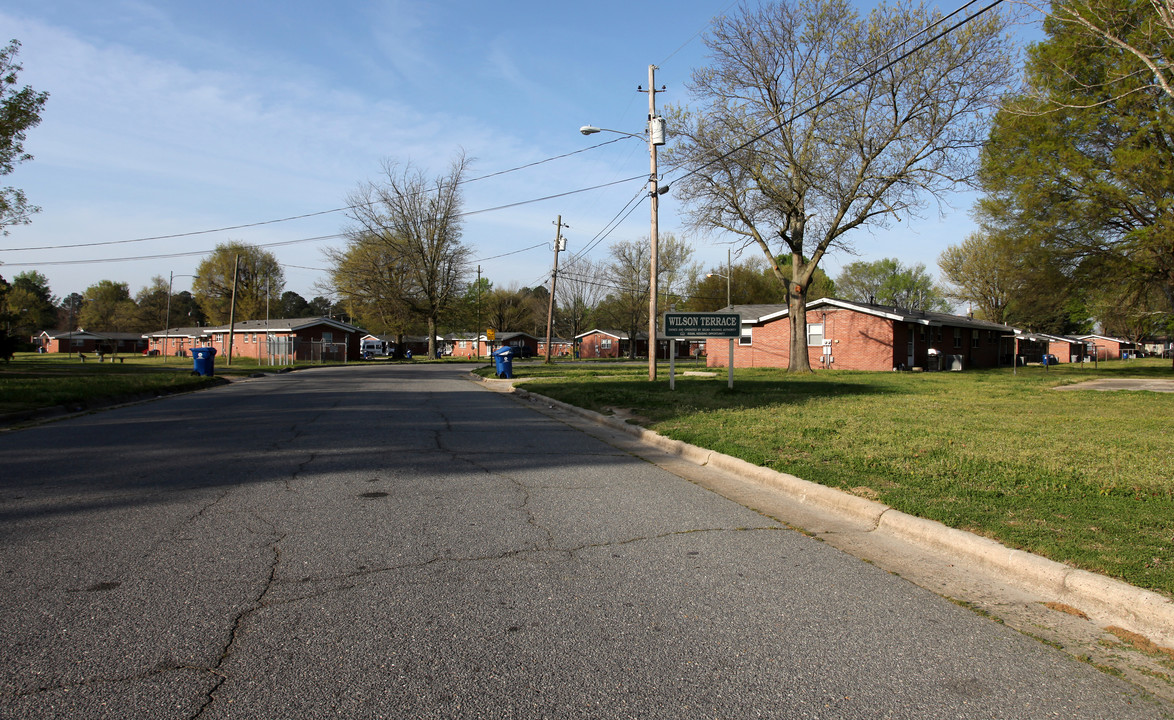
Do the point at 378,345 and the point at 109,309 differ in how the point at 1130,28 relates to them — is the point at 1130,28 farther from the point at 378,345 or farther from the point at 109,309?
the point at 109,309

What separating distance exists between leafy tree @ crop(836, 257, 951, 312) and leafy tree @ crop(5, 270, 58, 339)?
88628mm

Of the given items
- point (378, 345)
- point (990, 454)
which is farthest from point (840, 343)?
point (378, 345)

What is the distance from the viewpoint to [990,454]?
790 cm

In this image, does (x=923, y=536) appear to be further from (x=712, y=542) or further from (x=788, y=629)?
(x=788, y=629)

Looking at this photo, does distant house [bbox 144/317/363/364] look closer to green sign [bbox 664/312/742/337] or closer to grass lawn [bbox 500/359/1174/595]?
green sign [bbox 664/312/742/337]

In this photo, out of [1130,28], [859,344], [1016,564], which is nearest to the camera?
[1016,564]

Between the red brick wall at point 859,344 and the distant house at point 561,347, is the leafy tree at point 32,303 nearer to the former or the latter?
the distant house at point 561,347

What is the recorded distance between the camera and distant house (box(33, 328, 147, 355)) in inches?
3189

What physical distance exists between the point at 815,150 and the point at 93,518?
2590 cm

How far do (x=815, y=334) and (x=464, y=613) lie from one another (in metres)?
34.2

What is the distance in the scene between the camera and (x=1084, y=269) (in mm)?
26500

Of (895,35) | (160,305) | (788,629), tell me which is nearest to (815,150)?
(895,35)

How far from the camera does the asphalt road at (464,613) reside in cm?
283

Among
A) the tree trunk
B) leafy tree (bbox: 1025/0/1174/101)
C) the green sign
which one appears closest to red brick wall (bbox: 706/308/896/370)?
the tree trunk
